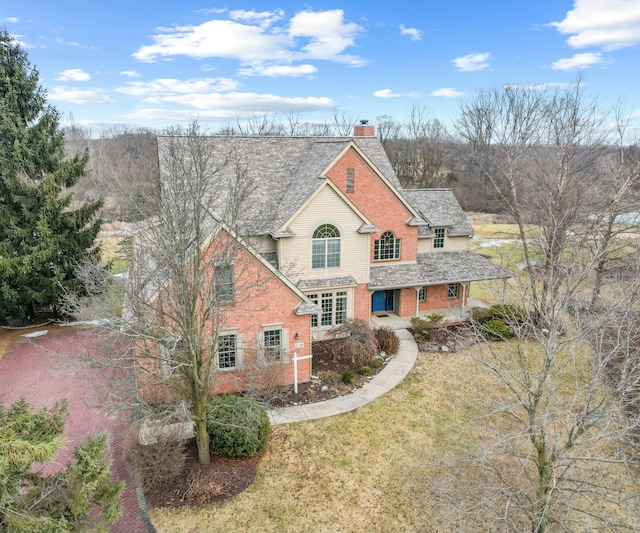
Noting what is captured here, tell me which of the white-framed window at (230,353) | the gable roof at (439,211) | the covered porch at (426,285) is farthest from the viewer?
the gable roof at (439,211)

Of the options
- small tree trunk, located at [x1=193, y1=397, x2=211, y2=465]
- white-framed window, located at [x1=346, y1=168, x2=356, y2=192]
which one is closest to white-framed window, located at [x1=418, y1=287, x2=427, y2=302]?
white-framed window, located at [x1=346, y1=168, x2=356, y2=192]

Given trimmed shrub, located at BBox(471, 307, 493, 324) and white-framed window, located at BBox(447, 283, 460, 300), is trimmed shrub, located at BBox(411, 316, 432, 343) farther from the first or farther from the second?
white-framed window, located at BBox(447, 283, 460, 300)

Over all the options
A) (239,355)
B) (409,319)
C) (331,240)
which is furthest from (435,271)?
(239,355)

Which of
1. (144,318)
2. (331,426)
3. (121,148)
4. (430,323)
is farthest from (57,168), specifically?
(121,148)

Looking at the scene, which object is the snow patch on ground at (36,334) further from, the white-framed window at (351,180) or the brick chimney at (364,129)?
the brick chimney at (364,129)

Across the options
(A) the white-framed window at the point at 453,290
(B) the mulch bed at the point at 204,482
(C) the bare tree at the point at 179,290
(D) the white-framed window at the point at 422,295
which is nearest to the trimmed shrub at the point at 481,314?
(A) the white-framed window at the point at 453,290

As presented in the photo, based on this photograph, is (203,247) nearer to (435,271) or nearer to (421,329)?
(421,329)
